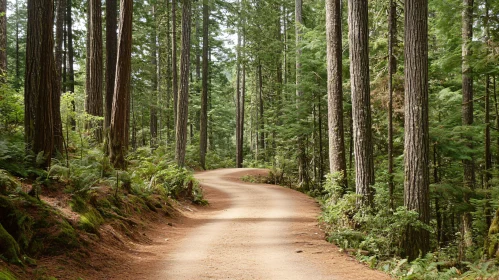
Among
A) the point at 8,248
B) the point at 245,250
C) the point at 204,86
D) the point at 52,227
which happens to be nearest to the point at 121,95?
the point at 52,227

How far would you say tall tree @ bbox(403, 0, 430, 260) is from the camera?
28.2ft

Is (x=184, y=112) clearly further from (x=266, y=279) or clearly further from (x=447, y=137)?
(x=266, y=279)

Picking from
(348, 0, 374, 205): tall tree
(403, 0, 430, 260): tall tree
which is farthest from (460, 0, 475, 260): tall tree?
(403, 0, 430, 260): tall tree

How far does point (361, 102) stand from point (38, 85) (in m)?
8.19

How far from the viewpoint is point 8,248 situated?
16.6ft

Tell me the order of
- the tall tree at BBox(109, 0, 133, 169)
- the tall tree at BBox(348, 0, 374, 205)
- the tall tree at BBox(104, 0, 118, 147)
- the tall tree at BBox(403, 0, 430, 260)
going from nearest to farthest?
the tall tree at BBox(403, 0, 430, 260) → the tall tree at BBox(348, 0, 374, 205) → the tall tree at BBox(109, 0, 133, 169) → the tall tree at BBox(104, 0, 118, 147)

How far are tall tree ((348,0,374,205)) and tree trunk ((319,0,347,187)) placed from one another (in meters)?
1.83

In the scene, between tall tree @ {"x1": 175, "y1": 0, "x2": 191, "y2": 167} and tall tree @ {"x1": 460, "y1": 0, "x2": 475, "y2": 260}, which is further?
tall tree @ {"x1": 175, "y1": 0, "x2": 191, "y2": 167}

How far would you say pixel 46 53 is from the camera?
311 inches

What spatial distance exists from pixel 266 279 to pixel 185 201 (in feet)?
28.4

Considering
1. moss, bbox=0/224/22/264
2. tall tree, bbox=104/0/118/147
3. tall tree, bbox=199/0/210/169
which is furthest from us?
tall tree, bbox=199/0/210/169

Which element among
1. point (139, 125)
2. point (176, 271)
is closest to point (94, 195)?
point (176, 271)

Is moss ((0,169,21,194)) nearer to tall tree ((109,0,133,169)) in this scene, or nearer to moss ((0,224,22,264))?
moss ((0,224,22,264))

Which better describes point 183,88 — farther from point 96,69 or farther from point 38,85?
point 38,85
